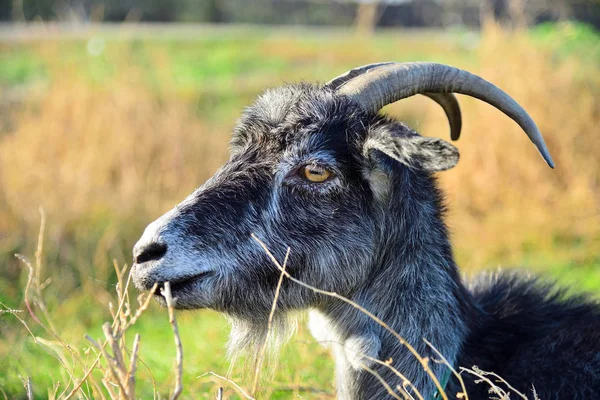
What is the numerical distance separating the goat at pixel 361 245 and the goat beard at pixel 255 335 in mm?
11

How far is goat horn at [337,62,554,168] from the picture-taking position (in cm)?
396

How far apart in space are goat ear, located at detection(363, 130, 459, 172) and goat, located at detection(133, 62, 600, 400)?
0.01 metres

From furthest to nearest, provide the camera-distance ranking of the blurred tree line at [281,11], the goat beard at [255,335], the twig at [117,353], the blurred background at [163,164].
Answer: the blurred tree line at [281,11]
the blurred background at [163,164]
the goat beard at [255,335]
the twig at [117,353]

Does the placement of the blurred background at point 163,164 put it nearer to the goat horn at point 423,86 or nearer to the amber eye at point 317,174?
the amber eye at point 317,174

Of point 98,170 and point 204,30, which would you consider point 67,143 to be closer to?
point 98,170

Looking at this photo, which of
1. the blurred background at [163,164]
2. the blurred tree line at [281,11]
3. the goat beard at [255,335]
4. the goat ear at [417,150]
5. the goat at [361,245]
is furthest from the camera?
the blurred tree line at [281,11]

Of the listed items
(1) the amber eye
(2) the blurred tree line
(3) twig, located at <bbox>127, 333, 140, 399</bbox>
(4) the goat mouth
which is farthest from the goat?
(2) the blurred tree line


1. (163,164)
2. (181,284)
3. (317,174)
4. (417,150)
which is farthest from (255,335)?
(163,164)

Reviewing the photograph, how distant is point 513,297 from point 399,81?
1.54 metres

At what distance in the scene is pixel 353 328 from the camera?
3885 mm

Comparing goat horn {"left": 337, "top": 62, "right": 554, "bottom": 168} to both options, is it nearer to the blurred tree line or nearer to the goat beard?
the goat beard

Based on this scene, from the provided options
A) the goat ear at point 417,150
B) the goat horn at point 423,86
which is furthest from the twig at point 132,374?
the goat horn at point 423,86

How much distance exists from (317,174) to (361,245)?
439 mm

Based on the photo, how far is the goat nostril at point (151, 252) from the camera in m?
3.43
